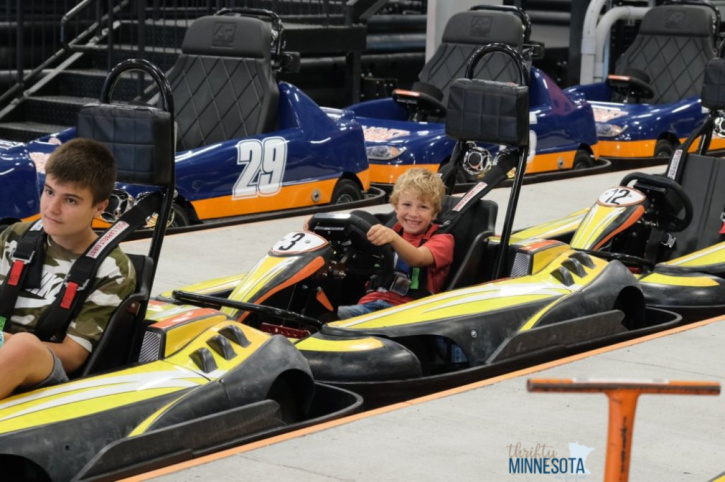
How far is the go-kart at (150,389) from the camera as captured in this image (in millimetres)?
3246

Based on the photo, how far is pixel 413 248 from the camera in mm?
4590

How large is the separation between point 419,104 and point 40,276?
6124 millimetres

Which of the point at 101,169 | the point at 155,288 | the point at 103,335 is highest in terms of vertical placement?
the point at 101,169

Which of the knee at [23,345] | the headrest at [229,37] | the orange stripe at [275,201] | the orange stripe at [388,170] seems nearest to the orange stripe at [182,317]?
the knee at [23,345]

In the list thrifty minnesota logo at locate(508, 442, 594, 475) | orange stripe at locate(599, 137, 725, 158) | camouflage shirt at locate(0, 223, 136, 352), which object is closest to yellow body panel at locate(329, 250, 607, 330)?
thrifty minnesota logo at locate(508, 442, 594, 475)

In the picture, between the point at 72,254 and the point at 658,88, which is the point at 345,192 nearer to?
the point at 658,88

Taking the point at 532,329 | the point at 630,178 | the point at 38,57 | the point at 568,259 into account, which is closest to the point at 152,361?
the point at 532,329

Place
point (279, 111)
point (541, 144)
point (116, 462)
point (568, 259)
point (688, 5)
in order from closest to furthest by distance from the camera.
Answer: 1. point (116, 462)
2. point (568, 259)
3. point (279, 111)
4. point (541, 144)
5. point (688, 5)

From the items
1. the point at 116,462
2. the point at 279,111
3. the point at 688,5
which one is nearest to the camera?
the point at 116,462

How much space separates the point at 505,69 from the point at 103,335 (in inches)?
250

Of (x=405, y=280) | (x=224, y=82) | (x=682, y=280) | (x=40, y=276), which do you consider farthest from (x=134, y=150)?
(x=224, y=82)

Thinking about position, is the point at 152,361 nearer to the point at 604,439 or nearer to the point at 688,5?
the point at 604,439

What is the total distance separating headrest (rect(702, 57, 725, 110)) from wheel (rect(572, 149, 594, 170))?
3.46 m

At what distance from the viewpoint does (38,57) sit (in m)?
10.9
